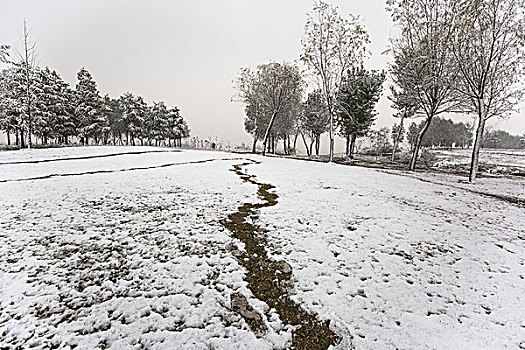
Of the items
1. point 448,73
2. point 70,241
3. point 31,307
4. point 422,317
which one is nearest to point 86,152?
point 70,241

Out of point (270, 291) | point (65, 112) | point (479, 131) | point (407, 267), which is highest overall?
point (65, 112)

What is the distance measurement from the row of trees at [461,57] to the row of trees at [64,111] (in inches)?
1396

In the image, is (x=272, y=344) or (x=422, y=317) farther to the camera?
(x=422, y=317)

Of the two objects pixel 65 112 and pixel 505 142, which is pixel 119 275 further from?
pixel 505 142

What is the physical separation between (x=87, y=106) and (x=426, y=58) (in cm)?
4570

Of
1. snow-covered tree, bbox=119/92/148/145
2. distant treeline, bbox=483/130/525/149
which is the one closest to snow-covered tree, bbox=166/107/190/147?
snow-covered tree, bbox=119/92/148/145

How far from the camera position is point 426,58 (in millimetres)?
16016

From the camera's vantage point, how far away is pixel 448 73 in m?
15.4

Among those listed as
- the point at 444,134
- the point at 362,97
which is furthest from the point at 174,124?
the point at 444,134

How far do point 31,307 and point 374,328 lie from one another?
486 cm

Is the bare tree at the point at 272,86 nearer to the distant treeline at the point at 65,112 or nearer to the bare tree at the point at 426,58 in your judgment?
the bare tree at the point at 426,58

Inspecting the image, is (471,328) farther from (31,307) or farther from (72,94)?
(72,94)

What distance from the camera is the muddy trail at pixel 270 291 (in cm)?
321

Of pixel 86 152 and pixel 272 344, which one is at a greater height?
pixel 86 152
